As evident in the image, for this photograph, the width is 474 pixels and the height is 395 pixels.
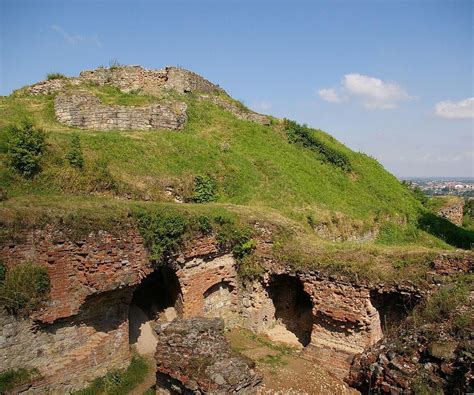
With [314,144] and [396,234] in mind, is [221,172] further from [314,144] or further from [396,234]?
[396,234]

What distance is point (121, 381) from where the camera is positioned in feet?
33.8

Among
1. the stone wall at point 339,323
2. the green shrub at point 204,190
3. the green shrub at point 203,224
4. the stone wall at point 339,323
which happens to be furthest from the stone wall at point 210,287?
the green shrub at point 204,190

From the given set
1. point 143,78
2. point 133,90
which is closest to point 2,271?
point 133,90

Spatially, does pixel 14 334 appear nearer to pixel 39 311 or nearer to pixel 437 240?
pixel 39 311

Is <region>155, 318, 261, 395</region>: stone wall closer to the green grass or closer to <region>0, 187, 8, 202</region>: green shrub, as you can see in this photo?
<region>0, 187, 8, 202</region>: green shrub

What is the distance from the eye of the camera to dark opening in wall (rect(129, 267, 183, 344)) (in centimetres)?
1209

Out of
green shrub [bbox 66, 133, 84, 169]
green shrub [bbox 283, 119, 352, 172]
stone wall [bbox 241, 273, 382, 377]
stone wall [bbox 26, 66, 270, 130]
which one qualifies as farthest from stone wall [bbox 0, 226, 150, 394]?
green shrub [bbox 283, 119, 352, 172]

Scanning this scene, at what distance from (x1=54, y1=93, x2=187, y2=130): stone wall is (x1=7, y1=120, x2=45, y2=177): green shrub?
4.63 meters

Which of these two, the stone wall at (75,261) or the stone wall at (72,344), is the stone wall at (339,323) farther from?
the stone wall at (72,344)

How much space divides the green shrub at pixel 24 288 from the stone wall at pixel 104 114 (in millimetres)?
10093

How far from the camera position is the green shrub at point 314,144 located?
23.0m

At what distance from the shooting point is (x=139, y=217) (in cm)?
1073

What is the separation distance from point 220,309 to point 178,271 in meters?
2.32

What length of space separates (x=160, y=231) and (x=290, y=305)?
5.31m
